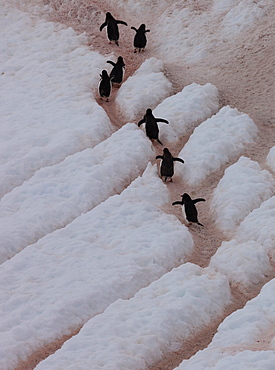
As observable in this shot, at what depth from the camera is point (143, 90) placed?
18875 millimetres

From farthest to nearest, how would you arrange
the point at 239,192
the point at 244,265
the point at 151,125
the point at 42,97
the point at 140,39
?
the point at 140,39 < the point at 42,97 < the point at 151,125 < the point at 239,192 < the point at 244,265

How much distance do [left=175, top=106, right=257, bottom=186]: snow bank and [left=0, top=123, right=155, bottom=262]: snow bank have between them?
1.09 m

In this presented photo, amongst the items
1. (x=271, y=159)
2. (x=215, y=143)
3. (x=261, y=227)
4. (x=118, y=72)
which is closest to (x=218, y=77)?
(x=118, y=72)

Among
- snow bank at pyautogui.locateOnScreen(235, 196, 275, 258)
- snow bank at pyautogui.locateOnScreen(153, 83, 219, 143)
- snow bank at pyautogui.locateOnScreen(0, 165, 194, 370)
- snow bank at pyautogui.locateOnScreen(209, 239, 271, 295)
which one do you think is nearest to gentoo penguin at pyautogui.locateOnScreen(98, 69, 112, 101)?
snow bank at pyautogui.locateOnScreen(153, 83, 219, 143)

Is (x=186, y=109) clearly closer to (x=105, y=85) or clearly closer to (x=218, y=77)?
(x=218, y=77)

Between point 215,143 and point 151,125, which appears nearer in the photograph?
point 215,143

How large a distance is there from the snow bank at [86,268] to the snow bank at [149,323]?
0.14 metres

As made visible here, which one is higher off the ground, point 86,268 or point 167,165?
point 167,165

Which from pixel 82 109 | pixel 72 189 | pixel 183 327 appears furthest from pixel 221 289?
pixel 82 109

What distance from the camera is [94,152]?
53.7ft

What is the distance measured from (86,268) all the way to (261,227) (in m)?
3.60

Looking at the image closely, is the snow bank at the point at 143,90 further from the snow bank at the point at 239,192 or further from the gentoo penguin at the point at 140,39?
the snow bank at the point at 239,192

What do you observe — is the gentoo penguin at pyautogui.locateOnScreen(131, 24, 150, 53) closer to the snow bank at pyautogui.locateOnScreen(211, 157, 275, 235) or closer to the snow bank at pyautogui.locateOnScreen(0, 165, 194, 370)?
the snow bank at pyautogui.locateOnScreen(211, 157, 275, 235)

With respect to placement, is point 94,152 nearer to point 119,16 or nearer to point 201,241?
point 201,241
